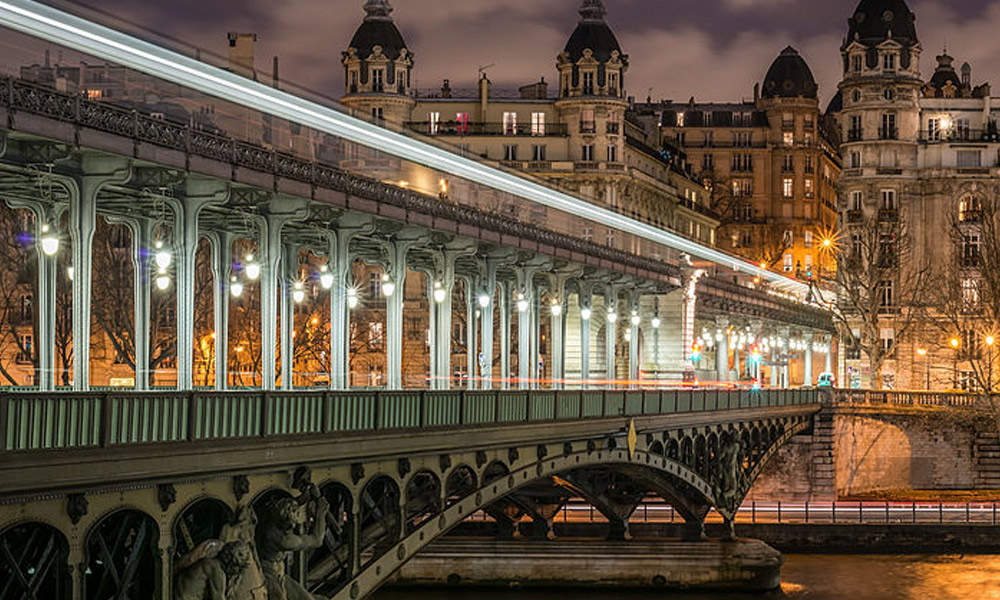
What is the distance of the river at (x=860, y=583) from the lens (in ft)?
216

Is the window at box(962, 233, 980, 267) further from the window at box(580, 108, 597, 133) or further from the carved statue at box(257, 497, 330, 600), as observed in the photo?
the carved statue at box(257, 497, 330, 600)

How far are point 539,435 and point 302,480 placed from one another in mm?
14429

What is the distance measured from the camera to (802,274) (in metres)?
184

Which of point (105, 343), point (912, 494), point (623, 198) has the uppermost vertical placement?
point (623, 198)

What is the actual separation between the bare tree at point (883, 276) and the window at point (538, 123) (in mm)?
24286

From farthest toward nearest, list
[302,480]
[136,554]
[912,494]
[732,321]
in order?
[732,321] < [912,494] < [302,480] < [136,554]

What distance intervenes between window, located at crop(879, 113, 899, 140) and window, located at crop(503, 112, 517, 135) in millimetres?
31777

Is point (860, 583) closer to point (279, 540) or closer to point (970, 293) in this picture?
point (279, 540)

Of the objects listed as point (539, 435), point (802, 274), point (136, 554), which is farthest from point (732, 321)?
point (136, 554)

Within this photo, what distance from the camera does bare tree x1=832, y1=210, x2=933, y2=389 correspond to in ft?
462

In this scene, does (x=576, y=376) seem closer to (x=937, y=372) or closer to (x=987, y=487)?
(x=987, y=487)

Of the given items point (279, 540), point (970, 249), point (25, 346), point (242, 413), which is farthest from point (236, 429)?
point (970, 249)

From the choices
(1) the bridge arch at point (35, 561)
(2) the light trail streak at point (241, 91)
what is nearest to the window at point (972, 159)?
(2) the light trail streak at point (241, 91)

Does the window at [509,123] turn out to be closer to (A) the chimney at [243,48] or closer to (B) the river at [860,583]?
(A) the chimney at [243,48]
